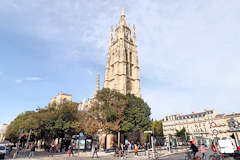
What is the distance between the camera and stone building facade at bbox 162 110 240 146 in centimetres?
4797

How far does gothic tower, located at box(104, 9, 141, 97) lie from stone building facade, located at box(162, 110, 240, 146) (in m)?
25.6

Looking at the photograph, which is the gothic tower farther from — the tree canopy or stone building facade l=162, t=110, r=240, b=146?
stone building facade l=162, t=110, r=240, b=146

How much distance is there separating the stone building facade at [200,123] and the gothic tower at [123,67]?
25.6 m

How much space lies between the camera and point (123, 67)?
3841 centimetres

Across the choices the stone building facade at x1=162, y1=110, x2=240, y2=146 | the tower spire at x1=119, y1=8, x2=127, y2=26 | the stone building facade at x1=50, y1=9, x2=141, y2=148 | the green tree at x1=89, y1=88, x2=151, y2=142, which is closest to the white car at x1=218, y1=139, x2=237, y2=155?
the green tree at x1=89, y1=88, x2=151, y2=142

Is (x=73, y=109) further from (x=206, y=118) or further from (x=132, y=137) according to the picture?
(x=206, y=118)

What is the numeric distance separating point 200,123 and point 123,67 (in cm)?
3718

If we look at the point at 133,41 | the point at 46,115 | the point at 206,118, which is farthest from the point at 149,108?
the point at 206,118

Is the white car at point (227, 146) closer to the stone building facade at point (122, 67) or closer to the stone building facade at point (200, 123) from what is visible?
the stone building facade at point (122, 67)

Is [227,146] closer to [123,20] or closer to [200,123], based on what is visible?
[200,123]

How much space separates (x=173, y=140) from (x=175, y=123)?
4253cm

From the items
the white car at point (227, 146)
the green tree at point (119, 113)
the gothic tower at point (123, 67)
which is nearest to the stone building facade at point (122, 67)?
the gothic tower at point (123, 67)

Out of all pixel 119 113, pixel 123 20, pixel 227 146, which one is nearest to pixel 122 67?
pixel 119 113

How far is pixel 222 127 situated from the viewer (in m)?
48.3
